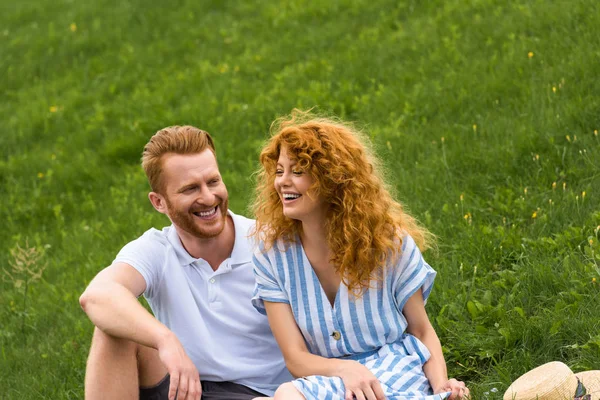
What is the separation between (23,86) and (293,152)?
7518mm

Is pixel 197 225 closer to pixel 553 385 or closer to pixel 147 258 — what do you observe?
pixel 147 258

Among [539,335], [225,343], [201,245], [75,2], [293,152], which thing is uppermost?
[75,2]

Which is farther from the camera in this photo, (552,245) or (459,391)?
(552,245)

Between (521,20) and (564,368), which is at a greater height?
(521,20)

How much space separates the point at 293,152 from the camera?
142 inches

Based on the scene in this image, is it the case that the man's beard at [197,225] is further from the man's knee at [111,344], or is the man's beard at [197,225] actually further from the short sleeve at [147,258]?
the man's knee at [111,344]

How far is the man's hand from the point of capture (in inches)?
134

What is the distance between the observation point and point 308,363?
3.55 meters

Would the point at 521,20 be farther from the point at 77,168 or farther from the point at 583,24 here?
the point at 77,168

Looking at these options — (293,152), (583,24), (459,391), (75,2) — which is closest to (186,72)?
(75,2)

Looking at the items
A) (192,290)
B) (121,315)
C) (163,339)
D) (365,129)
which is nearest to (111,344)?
(121,315)

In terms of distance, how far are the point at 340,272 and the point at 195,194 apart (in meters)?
0.85

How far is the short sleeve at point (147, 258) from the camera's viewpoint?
390cm

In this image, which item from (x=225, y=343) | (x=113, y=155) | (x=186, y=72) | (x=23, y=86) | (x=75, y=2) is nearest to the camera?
(x=225, y=343)
